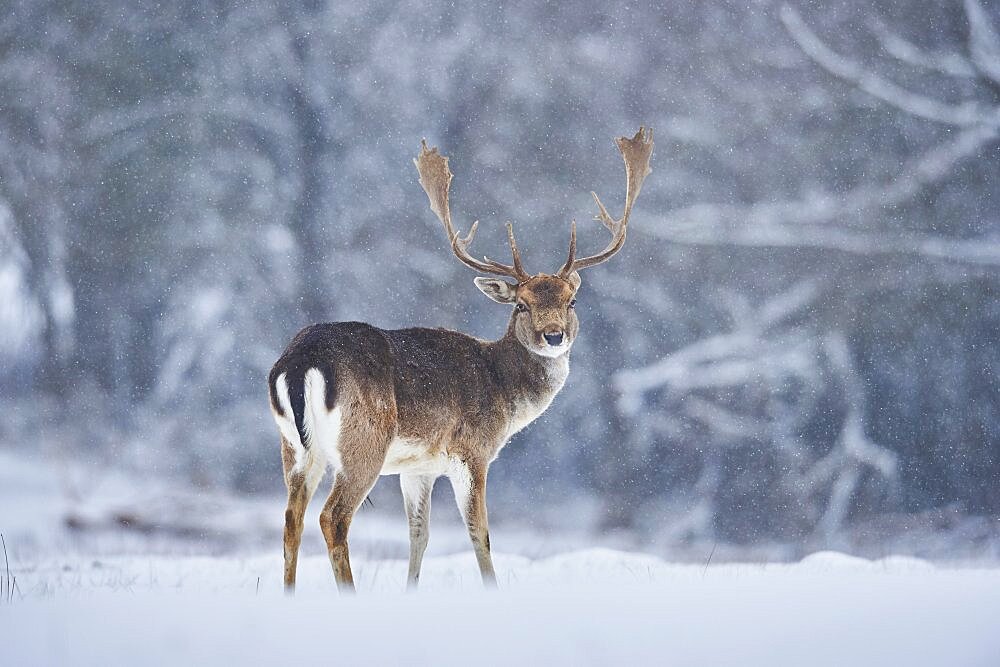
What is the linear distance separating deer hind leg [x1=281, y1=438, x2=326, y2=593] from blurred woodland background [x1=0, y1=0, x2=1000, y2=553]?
469cm

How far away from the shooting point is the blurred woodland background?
961 centimetres

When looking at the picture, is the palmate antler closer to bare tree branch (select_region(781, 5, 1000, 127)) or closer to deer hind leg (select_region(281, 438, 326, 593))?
deer hind leg (select_region(281, 438, 326, 593))

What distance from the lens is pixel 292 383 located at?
474 cm

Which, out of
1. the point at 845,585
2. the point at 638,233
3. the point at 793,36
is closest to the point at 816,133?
the point at 793,36

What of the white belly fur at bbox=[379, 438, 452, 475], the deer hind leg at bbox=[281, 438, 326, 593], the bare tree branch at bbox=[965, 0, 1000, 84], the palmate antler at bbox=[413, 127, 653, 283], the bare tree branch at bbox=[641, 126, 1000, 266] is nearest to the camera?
the deer hind leg at bbox=[281, 438, 326, 593]

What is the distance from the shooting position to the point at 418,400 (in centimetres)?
529

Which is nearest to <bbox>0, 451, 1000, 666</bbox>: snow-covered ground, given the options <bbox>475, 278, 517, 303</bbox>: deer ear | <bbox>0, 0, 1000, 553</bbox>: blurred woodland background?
<bbox>475, 278, 517, 303</bbox>: deer ear

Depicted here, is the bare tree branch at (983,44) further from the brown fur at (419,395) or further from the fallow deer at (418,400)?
the brown fur at (419,395)

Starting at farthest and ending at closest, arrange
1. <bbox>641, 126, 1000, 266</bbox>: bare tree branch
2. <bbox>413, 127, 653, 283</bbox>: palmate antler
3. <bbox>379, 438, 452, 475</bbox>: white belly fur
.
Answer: <bbox>641, 126, 1000, 266</bbox>: bare tree branch, <bbox>413, 127, 653, 283</bbox>: palmate antler, <bbox>379, 438, 452, 475</bbox>: white belly fur

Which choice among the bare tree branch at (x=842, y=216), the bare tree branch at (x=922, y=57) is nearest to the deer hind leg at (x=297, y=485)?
the bare tree branch at (x=842, y=216)

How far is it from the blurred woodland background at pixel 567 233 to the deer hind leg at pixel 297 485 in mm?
4686

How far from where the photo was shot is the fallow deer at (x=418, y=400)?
15.7 ft

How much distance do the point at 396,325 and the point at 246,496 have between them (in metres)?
1.75

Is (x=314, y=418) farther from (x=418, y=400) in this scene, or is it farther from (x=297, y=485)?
(x=418, y=400)
